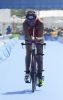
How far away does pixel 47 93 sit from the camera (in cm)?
870

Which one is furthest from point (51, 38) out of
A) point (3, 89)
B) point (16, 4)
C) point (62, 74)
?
point (3, 89)

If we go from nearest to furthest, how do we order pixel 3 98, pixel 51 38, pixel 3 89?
pixel 3 98, pixel 3 89, pixel 51 38

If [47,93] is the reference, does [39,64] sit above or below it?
above

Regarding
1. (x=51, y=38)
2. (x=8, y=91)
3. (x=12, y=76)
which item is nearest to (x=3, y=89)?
(x=8, y=91)

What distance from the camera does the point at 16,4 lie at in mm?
45500

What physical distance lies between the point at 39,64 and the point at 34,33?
0.70 m

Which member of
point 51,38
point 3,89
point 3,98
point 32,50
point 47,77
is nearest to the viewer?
point 3,98

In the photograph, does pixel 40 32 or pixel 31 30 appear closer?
pixel 40 32

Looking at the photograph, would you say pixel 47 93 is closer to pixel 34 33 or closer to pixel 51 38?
pixel 34 33

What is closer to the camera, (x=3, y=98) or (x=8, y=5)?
(x=3, y=98)

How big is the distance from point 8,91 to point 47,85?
4.10 feet

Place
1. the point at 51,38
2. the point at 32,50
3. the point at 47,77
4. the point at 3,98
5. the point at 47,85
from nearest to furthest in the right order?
the point at 3,98, the point at 32,50, the point at 47,85, the point at 47,77, the point at 51,38

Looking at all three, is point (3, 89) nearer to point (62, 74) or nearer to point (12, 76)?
point (12, 76)

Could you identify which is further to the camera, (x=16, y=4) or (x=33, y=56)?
(x=16, y=4)
